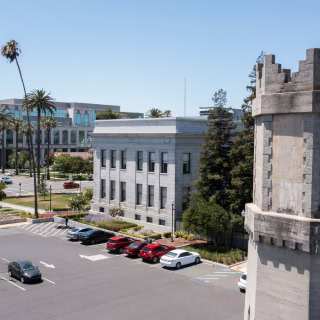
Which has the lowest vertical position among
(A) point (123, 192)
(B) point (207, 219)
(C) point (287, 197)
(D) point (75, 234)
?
(D) point (75, 234)

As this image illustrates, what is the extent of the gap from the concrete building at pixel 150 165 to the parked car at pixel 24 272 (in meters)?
18.2

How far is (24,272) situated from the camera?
30.0 m

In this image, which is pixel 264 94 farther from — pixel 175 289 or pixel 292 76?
pixel 175 289

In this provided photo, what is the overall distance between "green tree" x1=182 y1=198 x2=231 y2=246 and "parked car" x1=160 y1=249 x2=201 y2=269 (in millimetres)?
3182

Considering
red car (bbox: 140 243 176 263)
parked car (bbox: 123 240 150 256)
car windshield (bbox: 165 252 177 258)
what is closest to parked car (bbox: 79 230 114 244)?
parked car (bbox: 123 240 150 256)

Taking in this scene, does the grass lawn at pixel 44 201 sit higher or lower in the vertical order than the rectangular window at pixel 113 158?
lower

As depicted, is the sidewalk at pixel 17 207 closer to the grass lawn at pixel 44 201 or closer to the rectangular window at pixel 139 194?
the grass lawn at pixel 44 201

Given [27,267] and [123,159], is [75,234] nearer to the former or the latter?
[123,159]

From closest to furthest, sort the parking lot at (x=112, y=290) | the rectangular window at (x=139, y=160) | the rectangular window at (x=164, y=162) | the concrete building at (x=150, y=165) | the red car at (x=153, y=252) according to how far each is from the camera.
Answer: the parking lot at (x=112, y=290) → the red car at (x=153, y=252) → the concrete building at (x=150, y=165) → the rectangular window at (x=164, y=162) → the rectangular window at (x=139, y=160)

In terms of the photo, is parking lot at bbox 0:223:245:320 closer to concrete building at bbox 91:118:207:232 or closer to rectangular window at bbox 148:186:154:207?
concrete building at bbox 91:118:207:232

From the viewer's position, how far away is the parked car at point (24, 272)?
2973 centimetres

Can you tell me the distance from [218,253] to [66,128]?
126899 millimetres

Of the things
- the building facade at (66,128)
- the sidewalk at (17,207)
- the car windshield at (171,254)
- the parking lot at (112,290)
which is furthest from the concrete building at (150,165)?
the building facade at (66,128)

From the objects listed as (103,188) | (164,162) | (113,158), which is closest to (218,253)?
(164,162)
